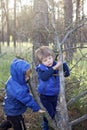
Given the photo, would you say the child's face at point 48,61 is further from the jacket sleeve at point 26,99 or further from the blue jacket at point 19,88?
the jacket sleeve at point 26,99

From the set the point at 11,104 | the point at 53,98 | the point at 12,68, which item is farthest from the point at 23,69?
the point at 53,98

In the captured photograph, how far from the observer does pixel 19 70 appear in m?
3.92

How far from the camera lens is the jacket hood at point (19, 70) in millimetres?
3879

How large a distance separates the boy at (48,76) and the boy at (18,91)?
26 centimetres

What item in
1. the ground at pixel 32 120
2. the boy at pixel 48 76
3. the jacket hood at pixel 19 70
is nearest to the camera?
the jacket hood at pixel 19 70

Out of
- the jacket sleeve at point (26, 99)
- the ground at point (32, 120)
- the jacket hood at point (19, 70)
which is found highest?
the jacket hood at point (19, 70)

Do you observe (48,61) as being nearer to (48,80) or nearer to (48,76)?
(48,76)

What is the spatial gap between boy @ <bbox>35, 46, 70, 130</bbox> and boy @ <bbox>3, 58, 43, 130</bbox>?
0.26 m

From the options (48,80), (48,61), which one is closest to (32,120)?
(48,80)

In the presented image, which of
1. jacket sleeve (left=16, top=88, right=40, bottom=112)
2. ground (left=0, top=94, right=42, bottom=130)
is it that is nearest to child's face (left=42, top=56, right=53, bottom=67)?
jacket sleeve (left=16, top=88, right=40, bottom=112)

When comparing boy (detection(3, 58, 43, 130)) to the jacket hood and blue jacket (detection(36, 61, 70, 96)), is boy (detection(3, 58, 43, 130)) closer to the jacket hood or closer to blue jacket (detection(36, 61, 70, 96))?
the jacket hood

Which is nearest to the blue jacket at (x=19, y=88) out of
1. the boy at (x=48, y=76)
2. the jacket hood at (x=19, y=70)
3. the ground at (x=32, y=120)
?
the jacket hood at (x=19, y=70)

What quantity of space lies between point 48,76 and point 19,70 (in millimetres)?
386

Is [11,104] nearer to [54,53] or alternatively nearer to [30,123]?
Answer: [54,53]
